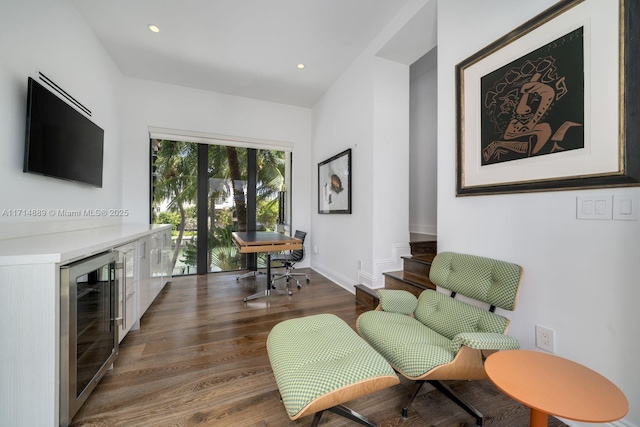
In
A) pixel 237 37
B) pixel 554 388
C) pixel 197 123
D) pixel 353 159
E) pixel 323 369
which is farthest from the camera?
pixel 197 123

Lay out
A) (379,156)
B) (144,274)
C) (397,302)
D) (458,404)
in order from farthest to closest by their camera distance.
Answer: (379,156) → (144,274) → (397,302) → (458,404)

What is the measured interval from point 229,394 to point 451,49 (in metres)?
3.07

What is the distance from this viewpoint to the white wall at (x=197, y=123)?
147 inches

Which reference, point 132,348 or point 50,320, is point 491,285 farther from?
point 132,348

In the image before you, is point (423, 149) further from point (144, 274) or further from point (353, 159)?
point (144, 274)

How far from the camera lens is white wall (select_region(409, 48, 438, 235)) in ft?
12.2

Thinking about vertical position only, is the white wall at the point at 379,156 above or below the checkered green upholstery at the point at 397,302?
above

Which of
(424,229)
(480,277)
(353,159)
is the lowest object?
(480,277)

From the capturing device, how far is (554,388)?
86 centimetres

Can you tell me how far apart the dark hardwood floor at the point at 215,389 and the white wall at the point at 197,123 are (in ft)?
7.69

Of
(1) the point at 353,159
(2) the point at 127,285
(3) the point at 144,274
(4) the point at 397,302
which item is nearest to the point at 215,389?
(2) the point at 127,285

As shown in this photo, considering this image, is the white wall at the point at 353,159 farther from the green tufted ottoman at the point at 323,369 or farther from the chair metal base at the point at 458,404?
the green tufted ottoman at the point at 323,369

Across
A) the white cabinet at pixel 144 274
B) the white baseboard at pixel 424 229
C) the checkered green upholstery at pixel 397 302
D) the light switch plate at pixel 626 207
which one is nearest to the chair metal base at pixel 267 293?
the white cabinet at pixel 144 274

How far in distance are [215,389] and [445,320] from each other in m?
1.57
